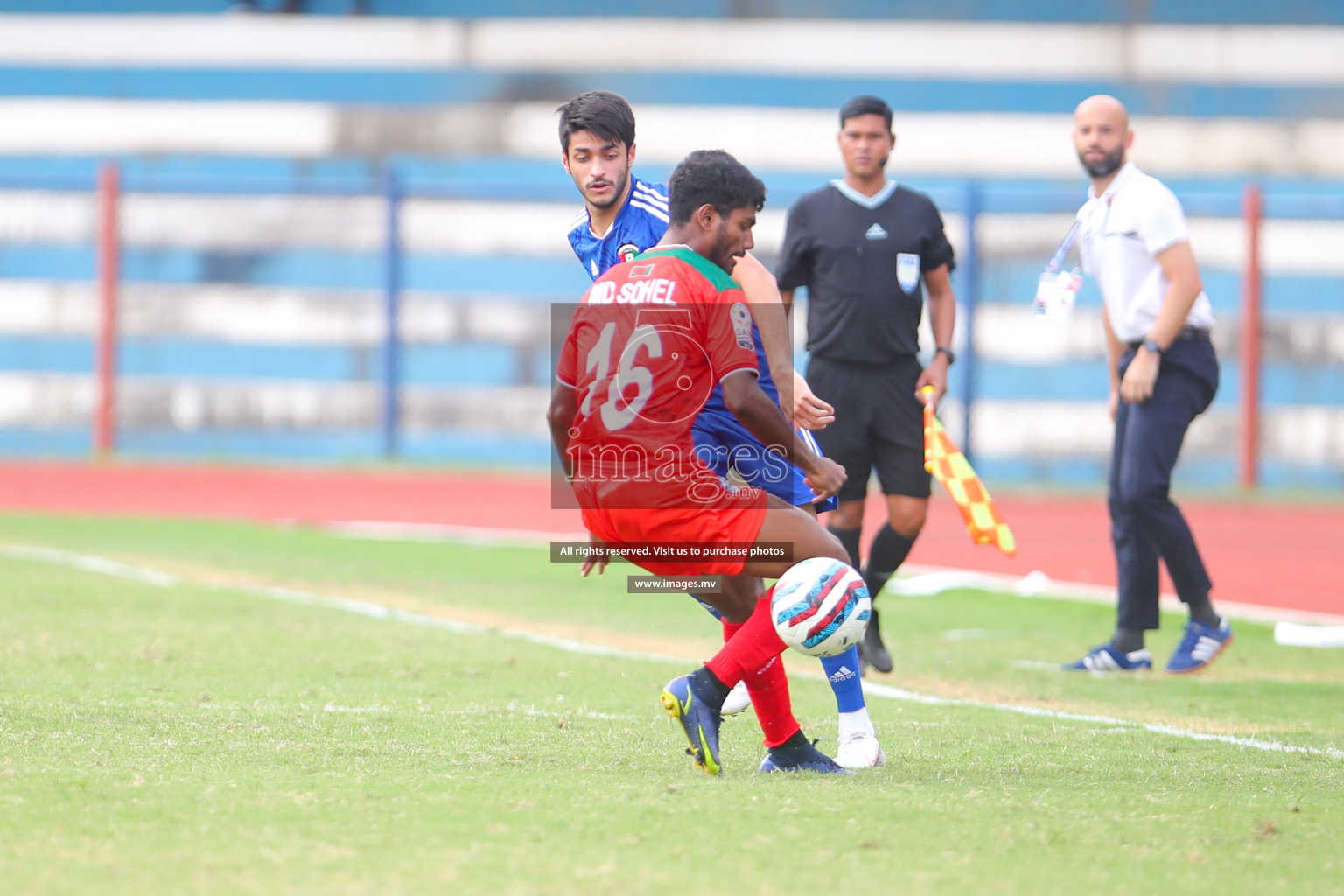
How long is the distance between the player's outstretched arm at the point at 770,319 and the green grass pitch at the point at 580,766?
3.67 feet

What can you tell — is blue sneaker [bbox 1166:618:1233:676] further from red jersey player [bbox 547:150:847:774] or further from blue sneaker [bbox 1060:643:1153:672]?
red jersey player [bbox 547:150:847:774]

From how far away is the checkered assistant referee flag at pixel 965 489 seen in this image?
6840mm

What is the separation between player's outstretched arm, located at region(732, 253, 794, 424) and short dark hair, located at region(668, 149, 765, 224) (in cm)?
33

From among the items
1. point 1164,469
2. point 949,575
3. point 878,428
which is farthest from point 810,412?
point 949,575

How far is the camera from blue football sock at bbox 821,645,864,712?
4863mm

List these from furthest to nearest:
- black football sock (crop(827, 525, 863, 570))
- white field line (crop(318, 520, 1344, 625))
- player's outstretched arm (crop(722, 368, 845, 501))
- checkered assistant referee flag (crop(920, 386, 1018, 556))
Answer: white field line (crop(318, 520, 1344, 625))
black football sock (crop(827, 525, 863, 570))
checkered assistant referee flag (crop(920, 386, 1018, 556))
player's outstretched arm (crop(722, 368, 845, 501))

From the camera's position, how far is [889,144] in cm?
701

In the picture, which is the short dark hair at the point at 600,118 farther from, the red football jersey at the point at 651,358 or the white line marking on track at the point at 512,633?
the white line marking on track at the point at 512,633

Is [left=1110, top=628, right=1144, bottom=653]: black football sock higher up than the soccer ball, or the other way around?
the soccer ball

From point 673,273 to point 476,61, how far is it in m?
16.5

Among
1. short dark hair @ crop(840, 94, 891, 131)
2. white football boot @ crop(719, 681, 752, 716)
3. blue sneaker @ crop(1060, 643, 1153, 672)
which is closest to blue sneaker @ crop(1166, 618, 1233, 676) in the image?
blue sneaker @ crop(1060, 643, 1153, 672)

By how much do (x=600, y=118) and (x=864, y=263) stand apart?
2010 mm

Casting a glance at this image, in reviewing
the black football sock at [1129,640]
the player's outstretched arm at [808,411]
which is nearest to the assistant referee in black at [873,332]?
the black football sock at [1129,640]

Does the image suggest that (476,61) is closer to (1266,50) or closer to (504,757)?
(1266,50)
